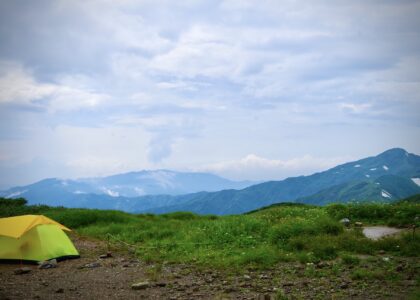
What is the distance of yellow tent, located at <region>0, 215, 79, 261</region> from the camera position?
20.9 m

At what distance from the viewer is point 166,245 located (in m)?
23.1

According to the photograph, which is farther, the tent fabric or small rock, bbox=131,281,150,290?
the tent fabric

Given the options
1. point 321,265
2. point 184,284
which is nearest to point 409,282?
point 321,265

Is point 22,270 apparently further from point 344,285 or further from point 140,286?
point 344,285

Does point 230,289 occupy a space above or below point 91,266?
below

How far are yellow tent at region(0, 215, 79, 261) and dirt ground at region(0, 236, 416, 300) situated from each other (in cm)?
111

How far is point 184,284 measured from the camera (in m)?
15.6

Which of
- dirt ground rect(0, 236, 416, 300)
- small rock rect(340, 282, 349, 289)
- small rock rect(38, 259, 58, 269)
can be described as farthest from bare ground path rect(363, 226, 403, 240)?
small rock rect(38, 259, 58, 269)

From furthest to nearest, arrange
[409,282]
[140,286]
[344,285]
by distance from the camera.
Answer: [140,286] < [409,282] < [344,285]

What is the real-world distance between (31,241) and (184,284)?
403 inches

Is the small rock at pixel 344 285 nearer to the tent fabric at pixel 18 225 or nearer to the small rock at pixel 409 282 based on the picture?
the small rock at pixel 409 282

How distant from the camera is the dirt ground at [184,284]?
45.0ft

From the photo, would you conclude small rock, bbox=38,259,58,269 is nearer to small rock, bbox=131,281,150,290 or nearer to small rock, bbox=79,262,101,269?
→ small rock, bbox=79,262,101,269

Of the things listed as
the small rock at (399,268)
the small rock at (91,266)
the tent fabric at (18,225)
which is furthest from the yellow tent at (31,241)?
the small rock at (399,268)
